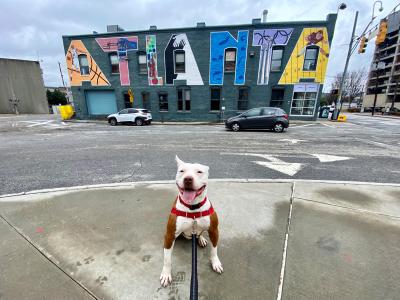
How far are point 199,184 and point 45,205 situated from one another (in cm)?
299

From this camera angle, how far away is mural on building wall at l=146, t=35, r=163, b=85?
17.6 metres

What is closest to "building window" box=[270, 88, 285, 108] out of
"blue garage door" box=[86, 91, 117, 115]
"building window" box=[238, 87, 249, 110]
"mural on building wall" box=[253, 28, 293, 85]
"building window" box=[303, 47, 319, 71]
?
"mural on building wall" box=[253, 28, 293, 85]

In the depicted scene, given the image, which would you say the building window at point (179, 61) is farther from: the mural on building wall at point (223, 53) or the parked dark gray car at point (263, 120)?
the parked dark gray car at point (263, 120)

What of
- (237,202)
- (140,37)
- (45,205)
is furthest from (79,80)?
(237,202)

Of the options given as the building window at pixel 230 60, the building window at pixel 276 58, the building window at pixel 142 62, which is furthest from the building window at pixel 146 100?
the building window at pixel 276 58

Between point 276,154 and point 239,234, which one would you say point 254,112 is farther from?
point 239,234

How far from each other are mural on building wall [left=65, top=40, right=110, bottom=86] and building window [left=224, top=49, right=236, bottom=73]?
1191 cm

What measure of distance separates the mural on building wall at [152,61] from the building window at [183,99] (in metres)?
2.18

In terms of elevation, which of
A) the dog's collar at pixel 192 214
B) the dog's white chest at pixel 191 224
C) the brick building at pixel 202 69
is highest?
the brick building at pixel 202 69

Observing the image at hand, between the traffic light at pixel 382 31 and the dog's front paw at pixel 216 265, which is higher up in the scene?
the traffic light at pixel 382 31

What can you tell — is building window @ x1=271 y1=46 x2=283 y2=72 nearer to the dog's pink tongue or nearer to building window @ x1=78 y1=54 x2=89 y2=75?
building window @ x1=78 y1=54 x2=89 y2=75

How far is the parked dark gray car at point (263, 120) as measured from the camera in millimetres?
11359

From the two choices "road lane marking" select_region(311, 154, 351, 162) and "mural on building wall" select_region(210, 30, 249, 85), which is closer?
"road lane marking" select_region(311, 154, 351, 162)

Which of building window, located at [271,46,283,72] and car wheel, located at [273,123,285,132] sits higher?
building window, located at [271,46,283,72]
